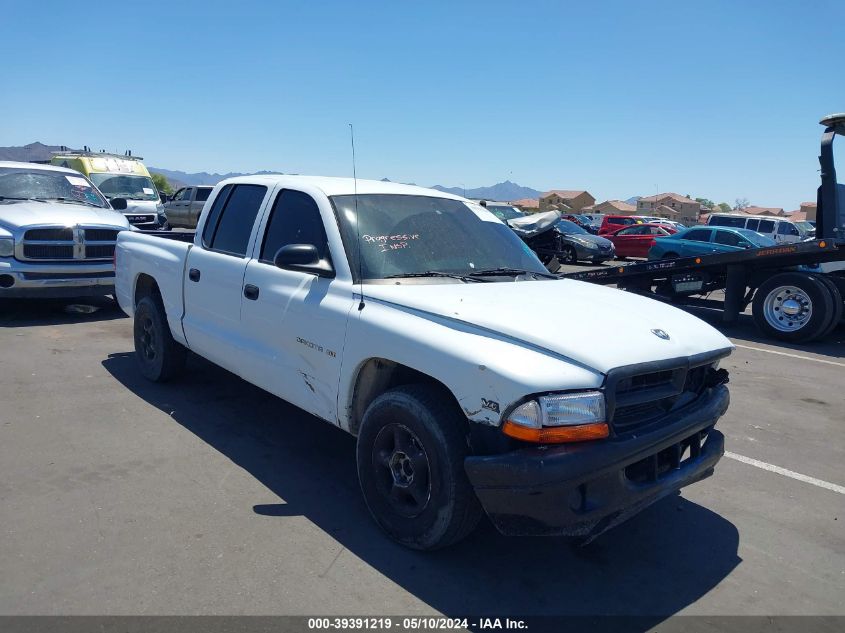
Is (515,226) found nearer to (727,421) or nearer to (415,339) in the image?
(727,421)

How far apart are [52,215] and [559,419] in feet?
26.8

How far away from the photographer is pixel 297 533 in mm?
3643

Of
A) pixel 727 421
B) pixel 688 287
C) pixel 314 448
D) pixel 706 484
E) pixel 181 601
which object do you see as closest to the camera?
pixel 181 601

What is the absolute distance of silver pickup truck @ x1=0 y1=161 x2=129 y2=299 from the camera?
27.2ft

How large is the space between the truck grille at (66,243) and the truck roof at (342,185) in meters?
4.46

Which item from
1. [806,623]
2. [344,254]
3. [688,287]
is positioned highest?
[344,254]

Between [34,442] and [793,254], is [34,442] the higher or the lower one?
the lower one

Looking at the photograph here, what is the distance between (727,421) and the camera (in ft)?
19.4

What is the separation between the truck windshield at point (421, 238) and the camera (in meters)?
4.08

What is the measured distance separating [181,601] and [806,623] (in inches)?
110

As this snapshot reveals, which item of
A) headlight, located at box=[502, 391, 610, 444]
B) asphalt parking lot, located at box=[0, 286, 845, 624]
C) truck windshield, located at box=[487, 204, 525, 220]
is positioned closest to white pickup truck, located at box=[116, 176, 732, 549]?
headlight, located at box=[502, 391, 610, 444]

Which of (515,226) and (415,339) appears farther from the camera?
(515,226)

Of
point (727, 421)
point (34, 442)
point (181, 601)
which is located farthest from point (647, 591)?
point (34, 442)

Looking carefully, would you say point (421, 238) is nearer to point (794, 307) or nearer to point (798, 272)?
point (794, 307)
